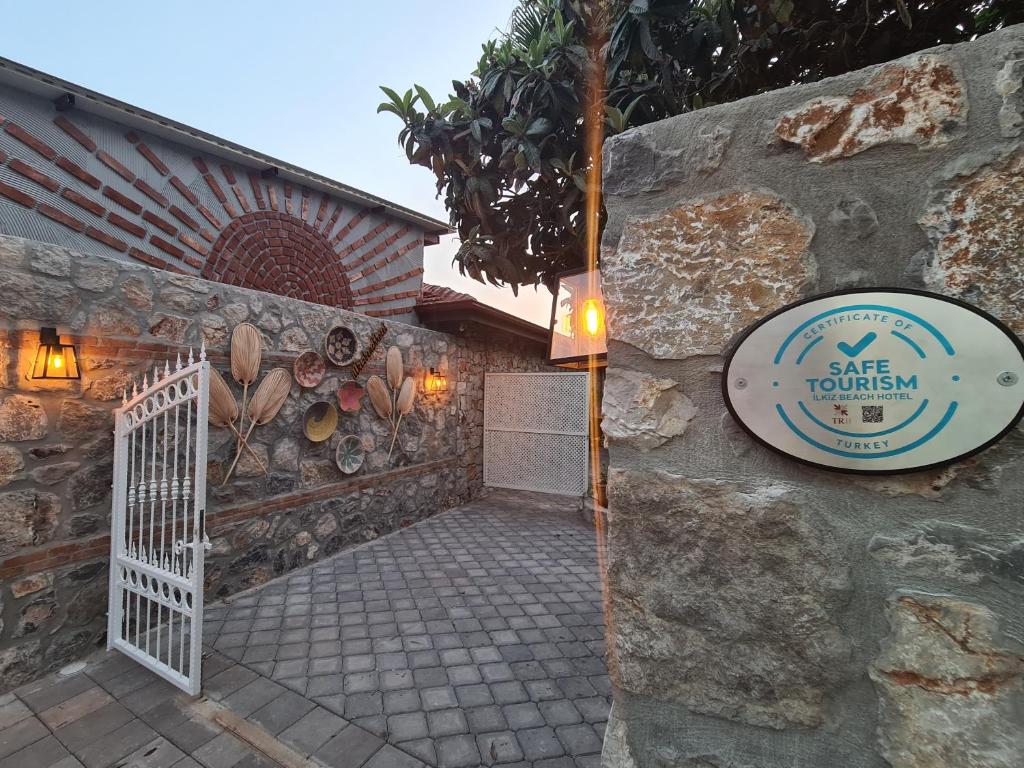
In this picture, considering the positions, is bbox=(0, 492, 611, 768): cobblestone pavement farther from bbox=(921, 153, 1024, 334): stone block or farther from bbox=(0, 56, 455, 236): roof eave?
bbox=(0, 56, 455, 236): roof eave

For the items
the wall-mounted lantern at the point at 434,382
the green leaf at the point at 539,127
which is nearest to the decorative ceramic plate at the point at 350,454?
the wall-mounted lantern at the point at 434,382

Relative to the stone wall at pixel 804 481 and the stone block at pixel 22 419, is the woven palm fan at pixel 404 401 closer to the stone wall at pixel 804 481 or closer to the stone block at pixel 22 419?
the stone block at pixel 22 419

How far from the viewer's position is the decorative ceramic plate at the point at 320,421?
3.93 metres

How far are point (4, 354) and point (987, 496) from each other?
368cm

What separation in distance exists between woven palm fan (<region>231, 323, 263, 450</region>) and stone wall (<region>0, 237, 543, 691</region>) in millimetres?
72

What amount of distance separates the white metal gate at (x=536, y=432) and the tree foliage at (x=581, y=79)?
2474 mm

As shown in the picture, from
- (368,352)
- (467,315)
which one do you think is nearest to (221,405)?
(368,352)

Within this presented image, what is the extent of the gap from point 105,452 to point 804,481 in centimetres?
343

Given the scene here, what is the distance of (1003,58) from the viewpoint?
0.76 metres

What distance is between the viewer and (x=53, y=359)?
238 cm

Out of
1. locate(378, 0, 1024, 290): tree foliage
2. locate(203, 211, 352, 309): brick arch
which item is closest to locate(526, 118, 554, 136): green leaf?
locate(378, 0, 1024, 290): tree foliage

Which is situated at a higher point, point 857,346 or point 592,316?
point 592,316

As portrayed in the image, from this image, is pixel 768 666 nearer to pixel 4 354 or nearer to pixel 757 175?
pixel 757 175

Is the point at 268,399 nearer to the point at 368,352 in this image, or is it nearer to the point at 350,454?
the point at 350,454
